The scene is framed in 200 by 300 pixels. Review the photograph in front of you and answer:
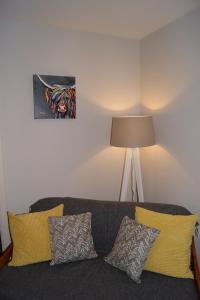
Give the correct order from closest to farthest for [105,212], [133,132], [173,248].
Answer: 1. [173,248]
2. [105,212]
3. [133,132]

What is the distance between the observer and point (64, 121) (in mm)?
2818

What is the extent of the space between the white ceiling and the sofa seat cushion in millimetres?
2061

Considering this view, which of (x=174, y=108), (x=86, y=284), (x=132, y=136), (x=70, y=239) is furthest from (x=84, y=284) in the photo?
(x=174, y=108)

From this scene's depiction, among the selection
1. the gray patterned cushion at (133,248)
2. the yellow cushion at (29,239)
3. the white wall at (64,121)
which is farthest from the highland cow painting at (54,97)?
the gray patterned cushion at (133,248)

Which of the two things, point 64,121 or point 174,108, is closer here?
point 174,108

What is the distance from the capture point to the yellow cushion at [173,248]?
1.80 metres

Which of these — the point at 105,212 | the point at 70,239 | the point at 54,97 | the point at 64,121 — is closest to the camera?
the point at 70,239

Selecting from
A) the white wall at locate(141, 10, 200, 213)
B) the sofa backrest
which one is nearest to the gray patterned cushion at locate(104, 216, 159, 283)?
the sofa backrest

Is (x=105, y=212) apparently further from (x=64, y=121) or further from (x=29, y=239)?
(x=64, y=121)

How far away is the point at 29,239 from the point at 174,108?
70.9 inches

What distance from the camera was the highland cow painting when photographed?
2.64 meters

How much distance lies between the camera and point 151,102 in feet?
9.74

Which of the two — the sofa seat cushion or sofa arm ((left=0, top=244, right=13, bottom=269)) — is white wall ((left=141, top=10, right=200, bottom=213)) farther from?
sofa arm ((left=0, top=244, right=13, bottom=269))

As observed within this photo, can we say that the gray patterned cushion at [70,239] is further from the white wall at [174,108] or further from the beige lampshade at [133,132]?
the white wall at [174,108]
